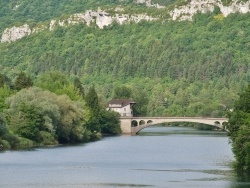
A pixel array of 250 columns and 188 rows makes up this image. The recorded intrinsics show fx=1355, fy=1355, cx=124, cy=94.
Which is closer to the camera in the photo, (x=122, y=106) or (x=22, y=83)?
(x=22, y=83)

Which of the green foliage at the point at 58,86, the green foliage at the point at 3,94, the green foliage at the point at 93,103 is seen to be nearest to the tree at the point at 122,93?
the green foliage at the point at 58,86

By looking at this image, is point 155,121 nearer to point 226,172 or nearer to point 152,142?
point 152,142

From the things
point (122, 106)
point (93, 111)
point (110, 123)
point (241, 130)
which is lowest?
point (110, 123)

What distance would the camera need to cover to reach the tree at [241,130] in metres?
85.8

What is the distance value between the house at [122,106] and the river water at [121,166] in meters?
50.0

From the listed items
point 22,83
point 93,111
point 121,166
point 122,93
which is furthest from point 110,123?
point 121,166

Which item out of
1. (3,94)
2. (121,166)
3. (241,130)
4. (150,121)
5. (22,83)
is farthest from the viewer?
(150,121)

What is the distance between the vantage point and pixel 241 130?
86625mm

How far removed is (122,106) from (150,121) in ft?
59.5

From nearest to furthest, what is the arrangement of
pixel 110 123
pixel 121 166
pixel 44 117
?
pixel 121 166 → pixel 44 117 → pixel 110 123

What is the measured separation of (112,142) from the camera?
12769cm

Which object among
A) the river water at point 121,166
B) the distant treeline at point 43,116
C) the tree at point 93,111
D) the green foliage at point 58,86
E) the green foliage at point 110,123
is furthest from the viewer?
the green foliage at point 110,123

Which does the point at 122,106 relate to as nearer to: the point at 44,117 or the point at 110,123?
the point at 110,123

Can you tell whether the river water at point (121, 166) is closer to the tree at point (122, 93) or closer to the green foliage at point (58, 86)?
the green foliage at point (58, 86)
